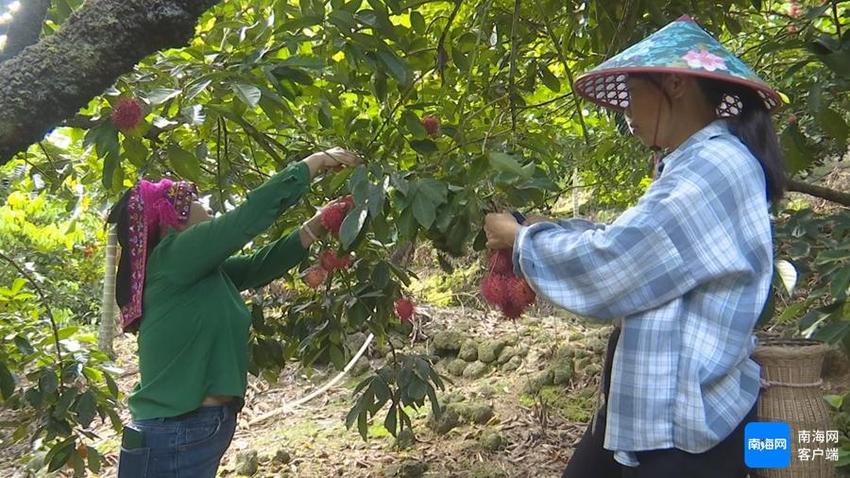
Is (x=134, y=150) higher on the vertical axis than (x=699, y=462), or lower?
higher

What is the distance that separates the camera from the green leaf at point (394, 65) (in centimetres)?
Result: 170

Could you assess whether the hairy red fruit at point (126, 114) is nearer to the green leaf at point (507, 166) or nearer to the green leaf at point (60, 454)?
the green leaf at point (507, 166)

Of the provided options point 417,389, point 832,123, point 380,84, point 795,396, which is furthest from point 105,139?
point 832,123

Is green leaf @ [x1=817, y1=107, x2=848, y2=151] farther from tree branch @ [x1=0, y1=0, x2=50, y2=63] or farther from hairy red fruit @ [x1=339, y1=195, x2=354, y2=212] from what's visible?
tree branch @ [x1=0, y1=0, x2=50, y2=63]

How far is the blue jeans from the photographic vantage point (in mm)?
1664

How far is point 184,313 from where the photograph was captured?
5.57ft

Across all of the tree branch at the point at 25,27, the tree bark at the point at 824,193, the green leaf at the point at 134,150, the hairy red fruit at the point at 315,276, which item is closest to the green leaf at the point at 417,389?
the hairy red fruit at the point at 315,276

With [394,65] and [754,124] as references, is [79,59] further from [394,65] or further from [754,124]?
[754,124]

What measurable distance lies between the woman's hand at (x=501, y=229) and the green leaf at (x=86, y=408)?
162cm

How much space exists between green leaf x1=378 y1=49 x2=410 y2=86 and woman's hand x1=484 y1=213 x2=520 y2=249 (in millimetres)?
582

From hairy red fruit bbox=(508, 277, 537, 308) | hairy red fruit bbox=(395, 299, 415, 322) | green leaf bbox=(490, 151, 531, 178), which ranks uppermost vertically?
green leaf bbox=(490, 151, 531, 178)

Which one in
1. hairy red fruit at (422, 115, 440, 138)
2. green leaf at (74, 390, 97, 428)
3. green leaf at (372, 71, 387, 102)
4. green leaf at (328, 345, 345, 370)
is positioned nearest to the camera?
green leaf at (372, 71, 387, 102)

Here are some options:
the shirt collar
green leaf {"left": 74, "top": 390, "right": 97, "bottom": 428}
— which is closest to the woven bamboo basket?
the shirt collar

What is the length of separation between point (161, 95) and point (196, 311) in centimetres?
52
